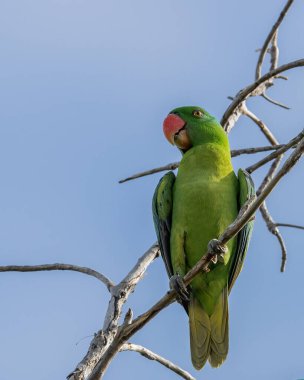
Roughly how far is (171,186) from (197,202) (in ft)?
1.41

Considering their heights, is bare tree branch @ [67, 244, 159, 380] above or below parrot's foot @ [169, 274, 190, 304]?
above

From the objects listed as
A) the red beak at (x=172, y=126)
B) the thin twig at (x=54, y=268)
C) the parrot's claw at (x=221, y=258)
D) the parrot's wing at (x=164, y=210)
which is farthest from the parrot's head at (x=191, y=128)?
the thin twig at (x=54, y=268)

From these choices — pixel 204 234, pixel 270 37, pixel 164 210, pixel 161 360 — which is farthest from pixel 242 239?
pixel 270 37

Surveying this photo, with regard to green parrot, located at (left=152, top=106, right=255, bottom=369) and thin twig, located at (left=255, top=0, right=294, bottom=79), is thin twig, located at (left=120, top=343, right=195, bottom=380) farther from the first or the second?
thin twig, located at (left=255, top=0, right=294, bottom=79)

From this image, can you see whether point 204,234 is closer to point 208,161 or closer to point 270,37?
point 208,161

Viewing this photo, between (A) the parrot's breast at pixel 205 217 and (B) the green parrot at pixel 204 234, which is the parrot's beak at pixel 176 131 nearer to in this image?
(B) the green parrot at pixel 204 234

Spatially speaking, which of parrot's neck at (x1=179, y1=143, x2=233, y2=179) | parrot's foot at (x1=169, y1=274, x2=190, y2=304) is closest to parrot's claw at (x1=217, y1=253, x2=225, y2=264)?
parrot's foot at (x1=169, y1=274, x2=190, y2=304)

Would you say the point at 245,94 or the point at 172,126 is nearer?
the point at 245,94

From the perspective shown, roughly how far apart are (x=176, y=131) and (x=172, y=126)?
0.29 feet

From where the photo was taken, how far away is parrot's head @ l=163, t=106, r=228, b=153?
18.9 feet

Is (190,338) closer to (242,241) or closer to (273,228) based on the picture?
(242,241)

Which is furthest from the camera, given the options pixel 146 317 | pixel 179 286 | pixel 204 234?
pixel 204 234

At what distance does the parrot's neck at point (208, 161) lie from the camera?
5.27 m

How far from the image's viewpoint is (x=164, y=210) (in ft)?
17.3
